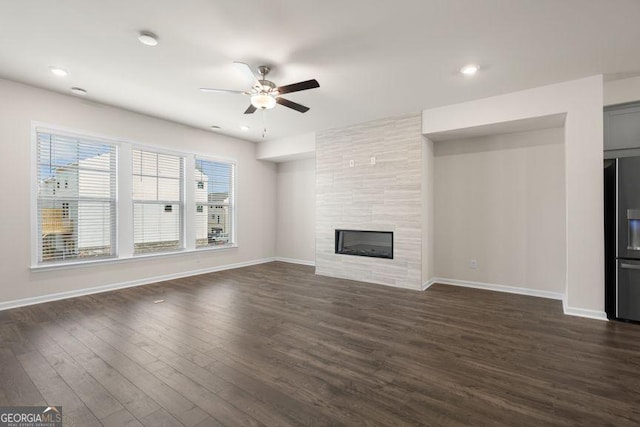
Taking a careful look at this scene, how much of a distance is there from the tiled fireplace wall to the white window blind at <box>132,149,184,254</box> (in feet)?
9.27

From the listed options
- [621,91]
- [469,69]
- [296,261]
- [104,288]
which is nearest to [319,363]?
[469,69]

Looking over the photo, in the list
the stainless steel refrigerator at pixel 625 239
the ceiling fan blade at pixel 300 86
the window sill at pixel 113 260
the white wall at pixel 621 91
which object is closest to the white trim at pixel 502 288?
the stainless steel refrigerator at pixel 625 239

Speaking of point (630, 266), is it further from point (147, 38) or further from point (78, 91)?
point (78, 91)

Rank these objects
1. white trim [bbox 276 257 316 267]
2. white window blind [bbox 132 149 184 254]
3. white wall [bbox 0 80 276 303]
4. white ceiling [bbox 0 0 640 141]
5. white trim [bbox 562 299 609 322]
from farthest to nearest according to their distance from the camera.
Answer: white trim [bbox 276 257 316 267]
white window blind [bbox 132 149 184 254]
white wall [bbox 0 80 276 303]
white trim [bbox 562 299 609 322]
white ceiling [bbox 0 0 640 141]

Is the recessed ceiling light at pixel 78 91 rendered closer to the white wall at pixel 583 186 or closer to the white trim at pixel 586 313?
the white wall at pixel 583 186

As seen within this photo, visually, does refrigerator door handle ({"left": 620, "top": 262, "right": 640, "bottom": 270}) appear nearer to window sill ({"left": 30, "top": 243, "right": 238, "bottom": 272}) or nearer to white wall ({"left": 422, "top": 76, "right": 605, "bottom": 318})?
white wall ({"left": 422, "top": 76, "right": 605, "bottom": 318})

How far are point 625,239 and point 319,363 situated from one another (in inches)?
150

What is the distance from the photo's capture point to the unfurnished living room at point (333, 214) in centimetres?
212

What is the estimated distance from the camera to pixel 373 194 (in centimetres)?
521

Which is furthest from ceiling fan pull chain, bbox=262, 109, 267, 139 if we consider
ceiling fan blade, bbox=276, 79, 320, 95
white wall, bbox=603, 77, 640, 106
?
white wall, bbox=603, 77, 640, 106

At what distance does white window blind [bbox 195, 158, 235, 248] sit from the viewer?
605 centimetres

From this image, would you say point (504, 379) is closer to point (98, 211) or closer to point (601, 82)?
point (601, 82)

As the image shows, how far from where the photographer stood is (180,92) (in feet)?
13.4

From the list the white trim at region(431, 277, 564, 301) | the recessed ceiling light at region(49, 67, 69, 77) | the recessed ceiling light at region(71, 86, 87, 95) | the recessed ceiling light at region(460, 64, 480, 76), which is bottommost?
the white trim at region(431, 277, 564, 301)
